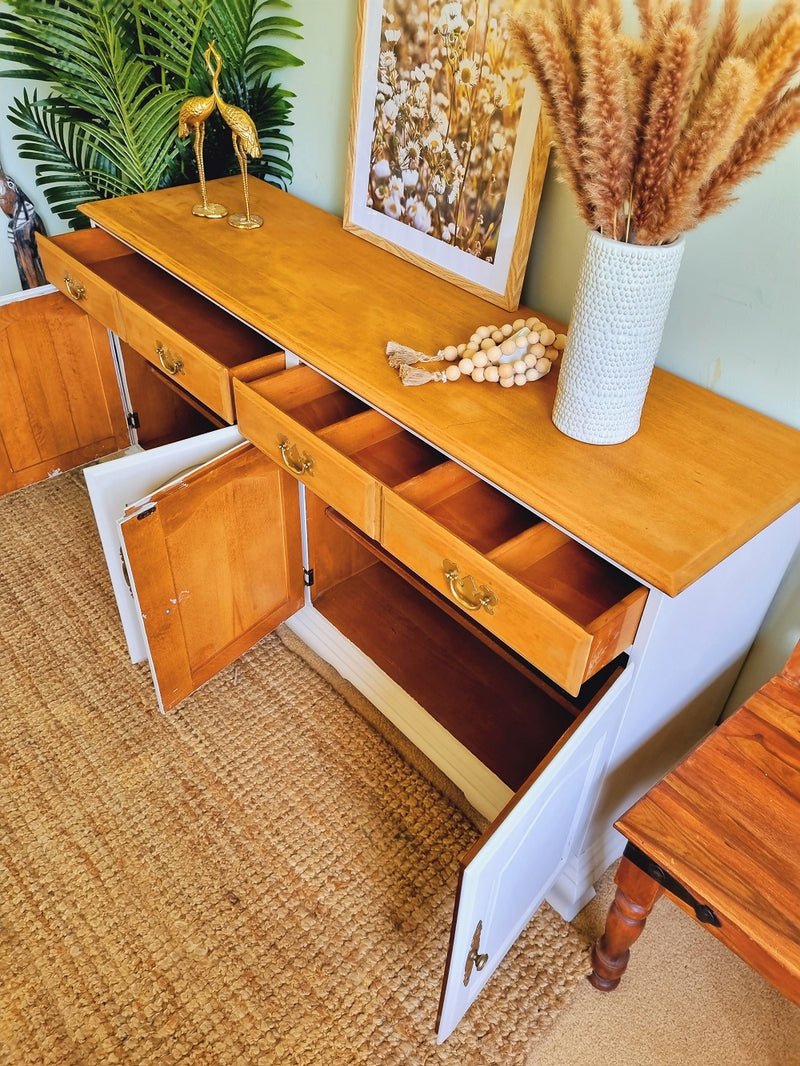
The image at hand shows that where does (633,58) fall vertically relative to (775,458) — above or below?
→ above

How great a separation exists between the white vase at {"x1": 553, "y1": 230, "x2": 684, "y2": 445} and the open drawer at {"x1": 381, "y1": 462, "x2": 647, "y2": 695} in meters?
Result: 0.15

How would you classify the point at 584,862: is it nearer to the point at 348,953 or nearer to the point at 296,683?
the point at 348,953

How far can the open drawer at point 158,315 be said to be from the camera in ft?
4.33

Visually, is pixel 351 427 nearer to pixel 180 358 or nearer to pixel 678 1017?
pixel 180 358

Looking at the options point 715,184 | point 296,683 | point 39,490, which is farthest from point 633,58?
point 39,490

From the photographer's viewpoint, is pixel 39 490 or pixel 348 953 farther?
pixel 39 490

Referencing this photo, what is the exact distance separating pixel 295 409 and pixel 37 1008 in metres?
0.93

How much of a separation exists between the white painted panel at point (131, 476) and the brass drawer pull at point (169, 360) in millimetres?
161

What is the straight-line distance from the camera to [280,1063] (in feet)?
3.52

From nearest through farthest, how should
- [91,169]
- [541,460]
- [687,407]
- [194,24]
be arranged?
[541,460] → [687,407] → [194,24] → [91,169]

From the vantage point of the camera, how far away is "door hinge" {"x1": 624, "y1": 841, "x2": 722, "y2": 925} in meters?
0.86

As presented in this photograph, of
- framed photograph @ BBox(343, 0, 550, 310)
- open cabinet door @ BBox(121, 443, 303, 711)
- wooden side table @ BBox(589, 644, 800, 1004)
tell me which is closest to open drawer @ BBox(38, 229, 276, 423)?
open cabinet door @ BBox(121, 443, 303, 711)

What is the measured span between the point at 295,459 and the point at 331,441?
8 cm

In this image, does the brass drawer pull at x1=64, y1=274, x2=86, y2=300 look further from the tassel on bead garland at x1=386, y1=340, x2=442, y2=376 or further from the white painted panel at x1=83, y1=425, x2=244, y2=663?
the tassel on bead garland at x1=386, y1=340, x2=442, y2=376
